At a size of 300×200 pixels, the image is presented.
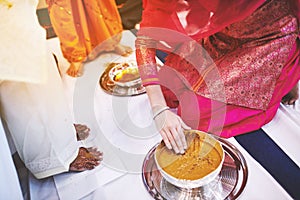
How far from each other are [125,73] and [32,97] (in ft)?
1.63

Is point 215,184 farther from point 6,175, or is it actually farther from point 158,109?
point 6,175

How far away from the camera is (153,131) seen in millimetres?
1178

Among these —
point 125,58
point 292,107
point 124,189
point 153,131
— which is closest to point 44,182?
point 124,189

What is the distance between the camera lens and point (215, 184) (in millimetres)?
957

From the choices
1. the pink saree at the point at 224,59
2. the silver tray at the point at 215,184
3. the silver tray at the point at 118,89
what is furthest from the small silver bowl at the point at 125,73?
the silver tray at the point at 215,184

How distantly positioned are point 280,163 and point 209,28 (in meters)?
0.45

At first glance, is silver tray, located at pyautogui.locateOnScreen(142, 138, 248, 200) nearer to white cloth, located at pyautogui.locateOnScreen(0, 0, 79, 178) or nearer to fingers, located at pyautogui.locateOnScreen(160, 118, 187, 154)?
fingers, located at pyautogui.locateOnScreen(160, 118, 187, 154)

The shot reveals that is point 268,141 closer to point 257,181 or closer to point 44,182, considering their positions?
point 257,181

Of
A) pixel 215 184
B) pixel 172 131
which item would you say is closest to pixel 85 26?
pixel 172 131

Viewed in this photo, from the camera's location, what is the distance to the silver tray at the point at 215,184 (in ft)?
3.09

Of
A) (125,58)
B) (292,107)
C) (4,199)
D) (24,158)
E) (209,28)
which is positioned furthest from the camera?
(125,58)

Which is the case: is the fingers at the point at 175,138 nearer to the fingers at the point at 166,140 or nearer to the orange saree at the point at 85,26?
the fingers at the point at 166,140

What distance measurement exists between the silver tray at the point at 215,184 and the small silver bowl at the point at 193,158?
4cm

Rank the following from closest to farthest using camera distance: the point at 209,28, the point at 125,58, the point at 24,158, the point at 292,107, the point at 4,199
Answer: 1. the point at 4,199
2. the point at 24,158
3. the point at 209,28
4. the point at 292,107
5. the point at 125,58
